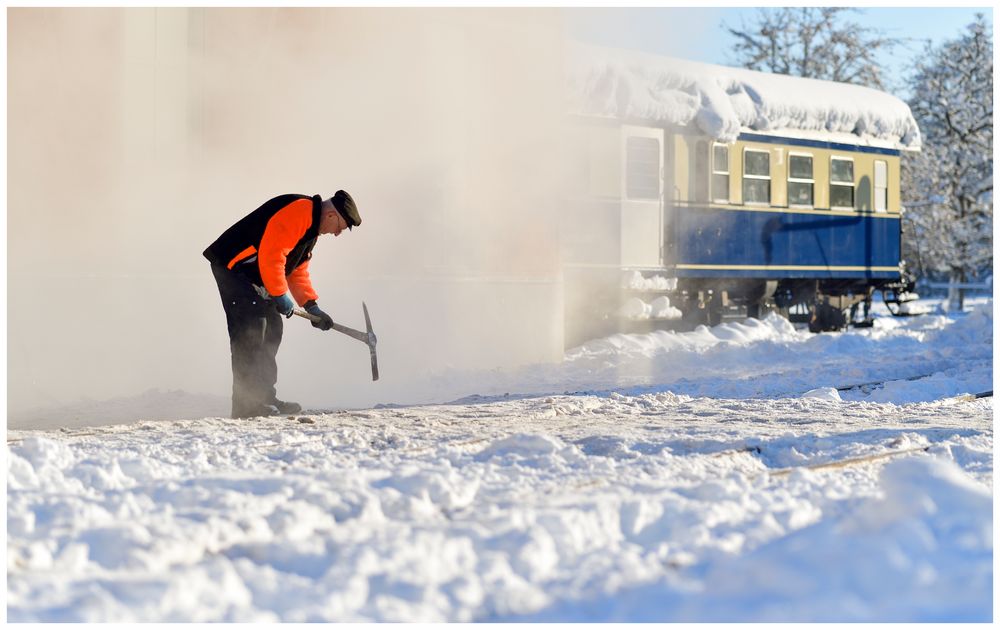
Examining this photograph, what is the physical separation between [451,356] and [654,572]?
26.3ft

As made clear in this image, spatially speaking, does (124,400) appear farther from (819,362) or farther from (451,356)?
(819,362)

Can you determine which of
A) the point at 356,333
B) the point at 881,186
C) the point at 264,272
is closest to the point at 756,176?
the point at 881,186

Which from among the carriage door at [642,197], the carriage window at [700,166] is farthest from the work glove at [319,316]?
the carriage window at [700,166]

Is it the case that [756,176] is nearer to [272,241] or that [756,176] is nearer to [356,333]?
[356,333]

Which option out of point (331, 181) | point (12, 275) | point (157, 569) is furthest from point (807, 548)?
point (331, 181)

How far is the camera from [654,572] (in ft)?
10.6

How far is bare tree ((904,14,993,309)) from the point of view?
30703 mm

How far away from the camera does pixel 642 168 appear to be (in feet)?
49.6

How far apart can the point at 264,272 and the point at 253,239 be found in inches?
10.8

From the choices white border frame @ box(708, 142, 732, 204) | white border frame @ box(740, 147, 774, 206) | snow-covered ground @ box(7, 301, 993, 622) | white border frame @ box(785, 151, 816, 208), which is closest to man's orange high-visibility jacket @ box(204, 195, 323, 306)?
snow-covered ground @ box(7, 301, 993, 622)

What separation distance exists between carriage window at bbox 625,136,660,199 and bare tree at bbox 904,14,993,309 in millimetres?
17426

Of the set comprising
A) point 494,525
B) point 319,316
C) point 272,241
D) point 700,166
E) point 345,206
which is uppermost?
point 700,166

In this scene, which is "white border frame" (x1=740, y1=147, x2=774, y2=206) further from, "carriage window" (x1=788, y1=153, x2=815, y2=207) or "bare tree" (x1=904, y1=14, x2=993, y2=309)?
"bare tree" (x1=904, y1=14, x2=993, y2=309)

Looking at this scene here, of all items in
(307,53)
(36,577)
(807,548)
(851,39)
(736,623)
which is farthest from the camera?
(851,39)
